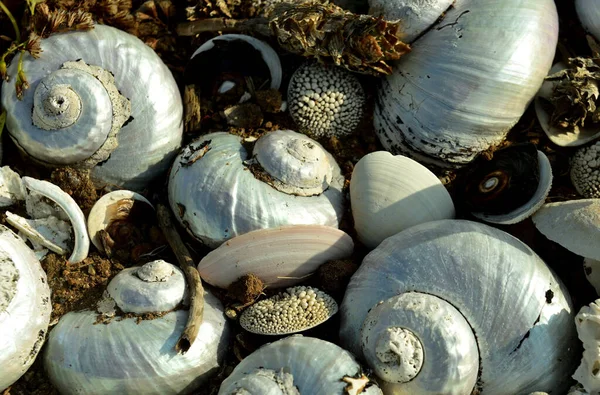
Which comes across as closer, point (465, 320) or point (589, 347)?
point (589, 347)

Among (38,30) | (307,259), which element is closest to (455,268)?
(307,259)

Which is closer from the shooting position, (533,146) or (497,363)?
(497,363)

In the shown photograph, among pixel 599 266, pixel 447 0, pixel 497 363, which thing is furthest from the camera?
pixel 447 0

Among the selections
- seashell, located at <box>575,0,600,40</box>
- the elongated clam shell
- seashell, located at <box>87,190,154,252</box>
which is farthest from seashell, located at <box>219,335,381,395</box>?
seashell, located at <box>575,0,600,40</box>

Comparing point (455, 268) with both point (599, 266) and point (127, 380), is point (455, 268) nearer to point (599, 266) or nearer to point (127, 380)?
point (599, 266)

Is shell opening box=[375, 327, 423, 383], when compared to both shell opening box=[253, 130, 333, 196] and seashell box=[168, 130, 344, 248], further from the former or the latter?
shell opening box=[253, 130, 333, 196]

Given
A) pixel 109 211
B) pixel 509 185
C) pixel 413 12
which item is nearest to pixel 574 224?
pixel 509 185

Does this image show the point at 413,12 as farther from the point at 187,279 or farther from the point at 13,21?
the point at 13,21

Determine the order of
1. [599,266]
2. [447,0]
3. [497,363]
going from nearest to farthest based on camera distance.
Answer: [497,363] < [599,266] < [447,0]
